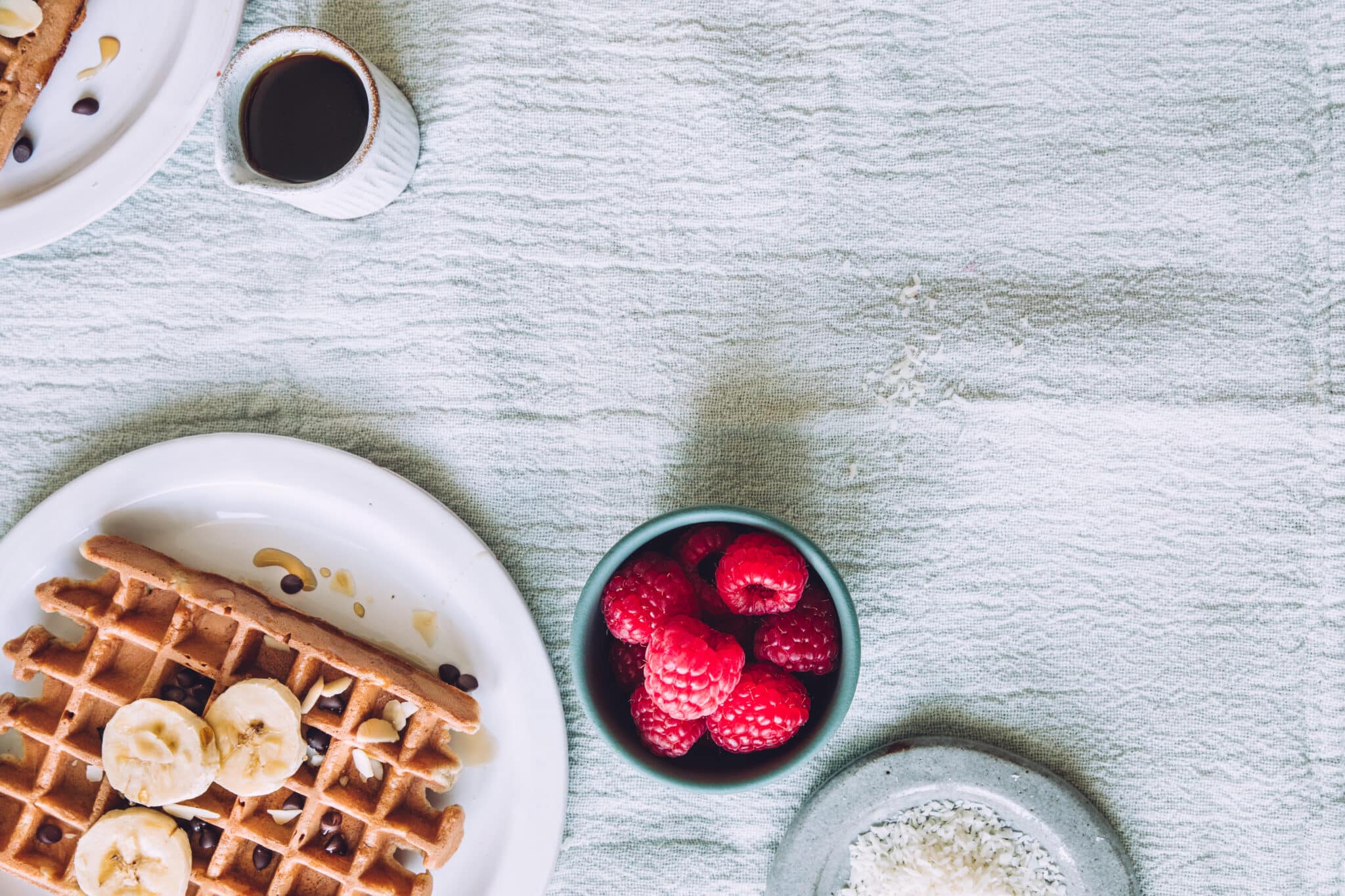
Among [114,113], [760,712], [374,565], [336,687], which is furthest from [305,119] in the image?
[760,712]

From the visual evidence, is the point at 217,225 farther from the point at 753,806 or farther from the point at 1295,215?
the point at 1295,215

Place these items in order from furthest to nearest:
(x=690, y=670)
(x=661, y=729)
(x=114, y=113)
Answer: (x=114, y=113) → (x=661, y=729) → (x=690, y=670)

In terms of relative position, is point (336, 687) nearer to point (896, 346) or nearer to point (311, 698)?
point (311, 698)

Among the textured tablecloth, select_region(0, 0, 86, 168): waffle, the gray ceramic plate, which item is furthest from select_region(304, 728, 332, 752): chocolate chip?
select_region(0, 0, 86, 168): waffle

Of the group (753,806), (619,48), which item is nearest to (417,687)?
(753,806)

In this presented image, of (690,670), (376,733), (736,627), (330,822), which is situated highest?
(736,627)

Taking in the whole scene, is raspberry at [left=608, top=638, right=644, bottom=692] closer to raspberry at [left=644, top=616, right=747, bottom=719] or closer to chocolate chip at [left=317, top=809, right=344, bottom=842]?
raspberry at [left=644, top=616, right=747, bottom=719]

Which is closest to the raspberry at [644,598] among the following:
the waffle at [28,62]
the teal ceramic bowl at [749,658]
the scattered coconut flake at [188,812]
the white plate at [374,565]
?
the teal ceramic bowl at [749,658]
